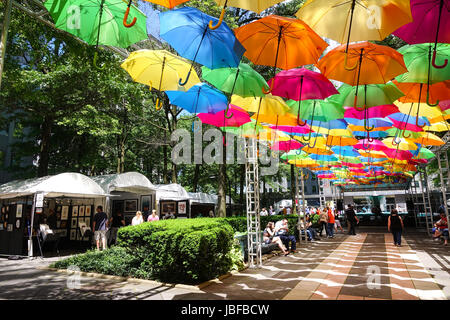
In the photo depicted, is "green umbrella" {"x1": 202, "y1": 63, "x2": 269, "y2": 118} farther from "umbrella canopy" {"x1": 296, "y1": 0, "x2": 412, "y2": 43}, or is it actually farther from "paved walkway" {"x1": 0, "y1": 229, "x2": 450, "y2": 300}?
"paved walkway" {"x1": 0, "y1": 229, "x2": 450, "y2": 300}

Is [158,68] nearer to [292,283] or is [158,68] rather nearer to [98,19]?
[98,19]

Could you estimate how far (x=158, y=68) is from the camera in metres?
4.81

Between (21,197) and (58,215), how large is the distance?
7.78ft

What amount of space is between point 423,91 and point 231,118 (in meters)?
3.73

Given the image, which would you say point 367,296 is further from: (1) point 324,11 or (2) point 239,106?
(1) point 324,11

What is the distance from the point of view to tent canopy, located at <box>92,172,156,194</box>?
47.1ft

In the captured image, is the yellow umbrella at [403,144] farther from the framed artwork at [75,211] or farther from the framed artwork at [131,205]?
the framed artwork at [75,211]

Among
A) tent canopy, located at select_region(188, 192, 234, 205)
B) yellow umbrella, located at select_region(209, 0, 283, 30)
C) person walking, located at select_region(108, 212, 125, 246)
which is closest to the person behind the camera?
yellow umbrella, located at select_region(209, 0, 283, 30)

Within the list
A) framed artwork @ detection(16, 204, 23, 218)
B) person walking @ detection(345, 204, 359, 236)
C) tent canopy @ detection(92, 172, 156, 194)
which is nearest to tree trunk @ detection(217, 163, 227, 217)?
tent canopy @ detection(92, 172, 156, 194)

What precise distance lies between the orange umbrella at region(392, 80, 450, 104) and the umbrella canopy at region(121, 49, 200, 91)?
3614 mm

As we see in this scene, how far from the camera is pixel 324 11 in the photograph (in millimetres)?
3441

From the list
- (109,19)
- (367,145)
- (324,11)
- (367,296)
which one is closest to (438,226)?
(367,145)

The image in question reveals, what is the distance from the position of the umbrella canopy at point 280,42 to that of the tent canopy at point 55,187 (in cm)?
991

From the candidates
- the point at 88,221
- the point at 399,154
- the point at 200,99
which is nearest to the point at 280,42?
the point at 200,99
